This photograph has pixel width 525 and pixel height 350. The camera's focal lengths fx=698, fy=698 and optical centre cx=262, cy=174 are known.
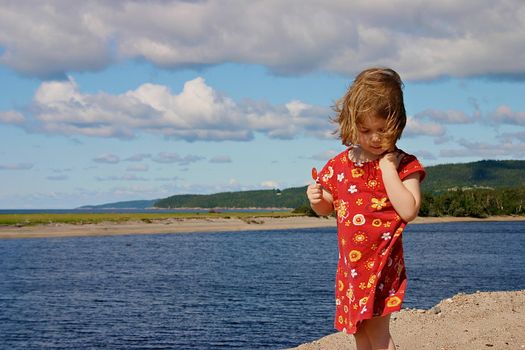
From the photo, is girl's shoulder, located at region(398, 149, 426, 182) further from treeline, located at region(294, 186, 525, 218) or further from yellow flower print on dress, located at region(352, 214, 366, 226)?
treeline, located at region(294, 186, 525, 218)

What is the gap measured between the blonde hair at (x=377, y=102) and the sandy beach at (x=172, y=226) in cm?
10402

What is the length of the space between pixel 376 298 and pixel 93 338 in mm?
20433

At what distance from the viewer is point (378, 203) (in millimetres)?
4844

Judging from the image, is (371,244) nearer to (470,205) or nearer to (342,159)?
(342,159)

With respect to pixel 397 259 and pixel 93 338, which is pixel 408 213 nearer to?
pixel 397 259

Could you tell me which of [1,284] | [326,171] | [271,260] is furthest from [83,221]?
[326,171]

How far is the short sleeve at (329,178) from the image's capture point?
5121mm

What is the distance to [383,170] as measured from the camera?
4734mm

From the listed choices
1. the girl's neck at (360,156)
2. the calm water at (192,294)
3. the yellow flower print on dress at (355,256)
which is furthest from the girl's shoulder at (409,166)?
the calm water at (192,294)

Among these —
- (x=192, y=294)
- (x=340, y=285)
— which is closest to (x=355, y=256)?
(x=340, y=285)

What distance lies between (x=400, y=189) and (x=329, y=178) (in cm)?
64

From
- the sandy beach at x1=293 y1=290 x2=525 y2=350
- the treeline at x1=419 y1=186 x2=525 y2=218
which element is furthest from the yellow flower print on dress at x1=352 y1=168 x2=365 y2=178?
the treeline at x1=419 y1=186 x2=525 y2=218

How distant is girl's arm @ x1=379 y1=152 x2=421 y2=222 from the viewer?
4660mm

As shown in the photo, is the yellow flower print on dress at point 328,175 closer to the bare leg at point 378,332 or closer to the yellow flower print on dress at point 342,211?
the yellow flower print on dress at point 342,211
